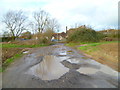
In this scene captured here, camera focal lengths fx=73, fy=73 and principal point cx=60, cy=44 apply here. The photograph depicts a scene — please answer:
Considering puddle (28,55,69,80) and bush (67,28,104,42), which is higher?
bush (67,28,104,42)

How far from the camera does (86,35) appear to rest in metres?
18.4

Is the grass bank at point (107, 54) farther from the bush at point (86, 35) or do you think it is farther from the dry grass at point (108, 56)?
the bush at point (86, 35)

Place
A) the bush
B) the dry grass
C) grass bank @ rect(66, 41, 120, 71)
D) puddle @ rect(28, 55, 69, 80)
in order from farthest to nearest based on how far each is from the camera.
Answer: the bush < grass bank @ rect(66, 41, 120, 71) < the dry grass < puddle @ rect(28, 55, 69, 80)

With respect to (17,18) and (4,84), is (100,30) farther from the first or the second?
(17,18)

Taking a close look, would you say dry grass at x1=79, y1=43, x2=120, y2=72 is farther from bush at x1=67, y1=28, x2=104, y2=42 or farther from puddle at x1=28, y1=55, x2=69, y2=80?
bush at x1=67, y1=28, x2=104, y2=42

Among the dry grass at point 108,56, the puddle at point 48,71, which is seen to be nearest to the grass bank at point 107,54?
→ the dry grass at point 108,56

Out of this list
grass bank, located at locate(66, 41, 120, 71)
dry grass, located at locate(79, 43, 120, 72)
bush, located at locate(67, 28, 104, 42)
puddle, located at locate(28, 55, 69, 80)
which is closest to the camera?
puddle, located at locate(28, 55, 69, 80)

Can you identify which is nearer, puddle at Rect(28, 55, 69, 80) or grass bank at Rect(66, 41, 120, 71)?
puddle at Rect(28, 55, 69, 80)

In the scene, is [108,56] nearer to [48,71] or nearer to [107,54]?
[107,54]

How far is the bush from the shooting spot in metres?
18.1

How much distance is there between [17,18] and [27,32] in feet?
23.1

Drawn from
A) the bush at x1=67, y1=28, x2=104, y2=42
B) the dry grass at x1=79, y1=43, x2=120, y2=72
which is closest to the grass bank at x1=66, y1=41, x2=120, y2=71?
the dry grass at x1=79, y1=43, x2=120, y2=72

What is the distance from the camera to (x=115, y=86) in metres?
2.52

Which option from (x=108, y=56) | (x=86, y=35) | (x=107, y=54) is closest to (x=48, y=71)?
(x=108, y=56)
